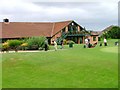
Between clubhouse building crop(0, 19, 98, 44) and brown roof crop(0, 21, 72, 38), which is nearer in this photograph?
brown roof crop(0, 21, 72, 38)

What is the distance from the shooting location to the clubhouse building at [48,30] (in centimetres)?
6279

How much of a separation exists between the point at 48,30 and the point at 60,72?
4631 cm

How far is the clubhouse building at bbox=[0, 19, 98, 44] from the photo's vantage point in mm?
62787

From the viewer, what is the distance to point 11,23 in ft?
218

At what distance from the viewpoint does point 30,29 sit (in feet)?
215

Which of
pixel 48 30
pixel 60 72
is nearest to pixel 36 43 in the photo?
pixel 48 30

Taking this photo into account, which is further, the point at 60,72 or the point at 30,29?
the point at 30,29

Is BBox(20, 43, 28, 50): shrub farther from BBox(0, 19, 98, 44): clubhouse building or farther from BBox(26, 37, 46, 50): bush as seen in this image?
BBox(0, 19, 98, 44): clubhouse building

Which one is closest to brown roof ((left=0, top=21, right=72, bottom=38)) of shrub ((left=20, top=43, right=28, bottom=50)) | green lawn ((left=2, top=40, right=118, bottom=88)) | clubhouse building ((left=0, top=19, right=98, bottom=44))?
clubhouse building ((left=0, top=19, right=98, bottom=44))

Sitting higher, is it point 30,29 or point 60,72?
point 30,29

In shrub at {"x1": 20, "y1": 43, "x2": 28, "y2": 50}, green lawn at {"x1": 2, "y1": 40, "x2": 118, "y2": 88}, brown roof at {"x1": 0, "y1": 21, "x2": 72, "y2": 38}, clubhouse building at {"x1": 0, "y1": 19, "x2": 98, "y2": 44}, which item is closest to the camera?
green lawn at {"x1": 2, "y1": 40, "x2": 118, "y2": 88}

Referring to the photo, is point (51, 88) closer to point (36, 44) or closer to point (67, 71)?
point (67, 71)

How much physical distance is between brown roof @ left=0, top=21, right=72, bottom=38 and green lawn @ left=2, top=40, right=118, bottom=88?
37.0 meters

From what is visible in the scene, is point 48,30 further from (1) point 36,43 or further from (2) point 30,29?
(1) point 36,43
